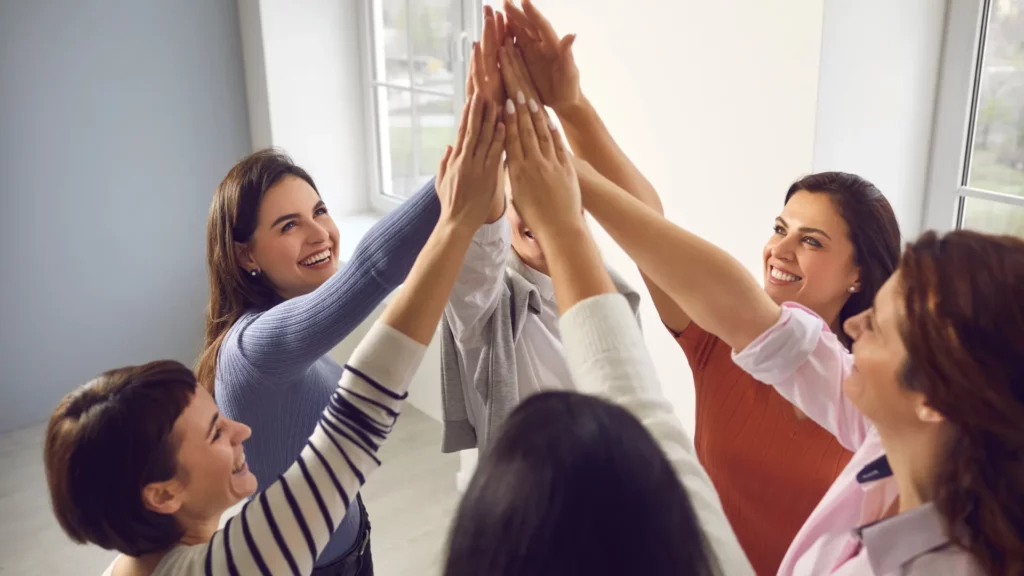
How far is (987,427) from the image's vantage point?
713 millimetres

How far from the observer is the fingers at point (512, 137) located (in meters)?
0.94

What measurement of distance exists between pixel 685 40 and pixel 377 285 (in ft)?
3.81

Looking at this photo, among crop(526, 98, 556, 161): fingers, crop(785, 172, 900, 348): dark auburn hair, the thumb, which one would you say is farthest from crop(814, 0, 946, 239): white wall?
crop(526, 98, 556, 161): fingers

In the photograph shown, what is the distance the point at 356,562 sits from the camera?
1355 mm

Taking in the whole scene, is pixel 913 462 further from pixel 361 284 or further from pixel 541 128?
pixel 361 284

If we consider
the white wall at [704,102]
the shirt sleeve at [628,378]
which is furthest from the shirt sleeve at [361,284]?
the white wall at [704,102]

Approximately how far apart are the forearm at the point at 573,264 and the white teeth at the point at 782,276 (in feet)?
1.98

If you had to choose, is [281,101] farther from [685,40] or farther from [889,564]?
[889,564]

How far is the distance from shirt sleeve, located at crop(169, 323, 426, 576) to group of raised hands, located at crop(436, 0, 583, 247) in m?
0.19

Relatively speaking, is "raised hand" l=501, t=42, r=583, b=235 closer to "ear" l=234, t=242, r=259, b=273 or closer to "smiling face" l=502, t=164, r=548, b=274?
"smiling face" l=502, t=164, r=548, b=274

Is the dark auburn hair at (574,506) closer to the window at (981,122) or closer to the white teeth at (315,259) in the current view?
the white teeth at (315,259)

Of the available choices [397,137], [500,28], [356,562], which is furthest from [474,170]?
[397,137]

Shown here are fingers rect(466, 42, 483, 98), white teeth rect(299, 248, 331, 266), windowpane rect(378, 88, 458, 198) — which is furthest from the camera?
windowpane rect(378, 88, 458, 198)

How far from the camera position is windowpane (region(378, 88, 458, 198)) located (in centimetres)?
314
